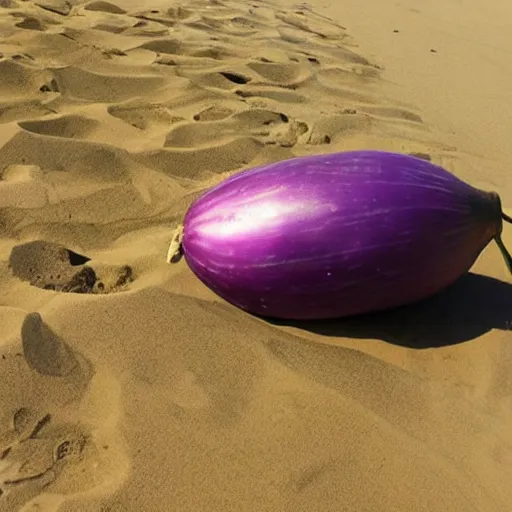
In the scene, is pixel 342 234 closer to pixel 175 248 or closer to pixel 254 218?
pixel 254 218

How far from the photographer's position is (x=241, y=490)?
1.45 m

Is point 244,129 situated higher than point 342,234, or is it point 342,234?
point 342,234

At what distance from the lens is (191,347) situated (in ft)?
5.93

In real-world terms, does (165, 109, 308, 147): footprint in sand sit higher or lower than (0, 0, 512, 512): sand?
lower

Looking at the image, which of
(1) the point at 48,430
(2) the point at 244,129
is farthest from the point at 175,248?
(2) the point at 244,129

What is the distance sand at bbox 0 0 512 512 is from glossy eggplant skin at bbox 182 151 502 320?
123 millimetres

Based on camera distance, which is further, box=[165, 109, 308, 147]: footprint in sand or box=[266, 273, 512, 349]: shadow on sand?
box=[165, 109, 308, 147]: footprint in sand

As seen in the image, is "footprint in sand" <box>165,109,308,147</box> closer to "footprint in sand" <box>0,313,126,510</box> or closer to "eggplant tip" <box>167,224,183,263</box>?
"eggplant tip" <box>167,224,183,263</box>

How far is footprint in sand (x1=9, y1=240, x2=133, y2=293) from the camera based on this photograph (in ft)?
6.58

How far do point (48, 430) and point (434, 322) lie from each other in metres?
1.01

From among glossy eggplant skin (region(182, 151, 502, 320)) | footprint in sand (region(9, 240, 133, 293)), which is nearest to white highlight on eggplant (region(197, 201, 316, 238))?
glossy eggplant skin (region(182, 151, 502, 320))

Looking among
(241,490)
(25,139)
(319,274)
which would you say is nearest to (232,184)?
(319,274)

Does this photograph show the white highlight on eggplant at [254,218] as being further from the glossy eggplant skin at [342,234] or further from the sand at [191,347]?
the sand at [191,347]

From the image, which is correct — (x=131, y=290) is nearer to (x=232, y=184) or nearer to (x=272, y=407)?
(x=232, y=184)
